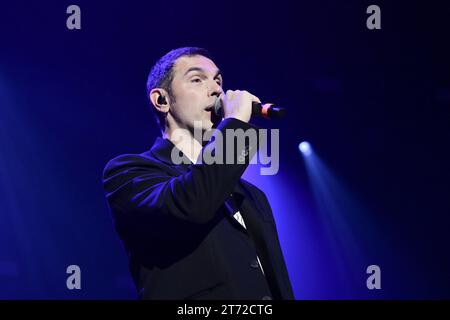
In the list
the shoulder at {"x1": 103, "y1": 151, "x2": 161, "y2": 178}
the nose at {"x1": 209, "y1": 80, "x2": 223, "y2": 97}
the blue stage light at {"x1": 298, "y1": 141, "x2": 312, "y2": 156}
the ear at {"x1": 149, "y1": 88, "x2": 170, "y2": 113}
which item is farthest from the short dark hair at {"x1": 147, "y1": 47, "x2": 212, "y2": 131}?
the blue stage light at {"x1": 298, "y1": 141, "x2": 312, "y2": 156}

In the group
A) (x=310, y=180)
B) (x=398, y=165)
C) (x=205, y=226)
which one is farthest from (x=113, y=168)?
(x=398, y=165)

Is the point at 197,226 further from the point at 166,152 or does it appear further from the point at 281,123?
the point at 281,123

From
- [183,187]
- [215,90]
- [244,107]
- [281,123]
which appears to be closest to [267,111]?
[244,107]

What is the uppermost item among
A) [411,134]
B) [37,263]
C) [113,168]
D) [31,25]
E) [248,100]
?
[31,25]

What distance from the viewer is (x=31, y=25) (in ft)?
11.2

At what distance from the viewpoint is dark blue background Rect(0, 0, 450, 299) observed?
11.4ft

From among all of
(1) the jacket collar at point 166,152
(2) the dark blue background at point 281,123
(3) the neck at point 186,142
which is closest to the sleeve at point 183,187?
(1) the jacket collar at point 166,152

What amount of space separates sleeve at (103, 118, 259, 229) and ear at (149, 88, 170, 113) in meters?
0.40

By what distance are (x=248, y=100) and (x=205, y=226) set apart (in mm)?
363

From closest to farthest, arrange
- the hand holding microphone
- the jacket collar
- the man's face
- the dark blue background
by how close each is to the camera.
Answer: the hand holding microphone → the jacket collar → the man's face → the dark blue background

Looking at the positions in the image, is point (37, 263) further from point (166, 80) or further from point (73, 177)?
point (166, 80)

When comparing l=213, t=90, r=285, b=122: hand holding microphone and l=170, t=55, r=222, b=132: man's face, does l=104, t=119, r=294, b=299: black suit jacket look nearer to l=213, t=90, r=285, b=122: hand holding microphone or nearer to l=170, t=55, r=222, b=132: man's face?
l=213, t=90, r=285, b=122: hand holding microphone
